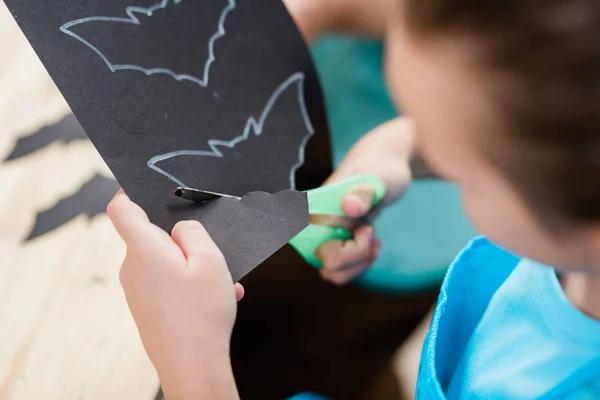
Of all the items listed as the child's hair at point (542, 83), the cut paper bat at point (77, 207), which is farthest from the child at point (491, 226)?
the cut paper bat at point (77, 207)

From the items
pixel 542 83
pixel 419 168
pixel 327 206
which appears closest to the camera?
pixel 542 83

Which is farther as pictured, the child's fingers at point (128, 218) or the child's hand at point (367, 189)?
the child's hand at point (367, 189)

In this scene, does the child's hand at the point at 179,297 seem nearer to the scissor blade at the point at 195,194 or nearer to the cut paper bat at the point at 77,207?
the scissor blade at the point at 195,194

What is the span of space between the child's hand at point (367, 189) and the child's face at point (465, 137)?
18 centimetres

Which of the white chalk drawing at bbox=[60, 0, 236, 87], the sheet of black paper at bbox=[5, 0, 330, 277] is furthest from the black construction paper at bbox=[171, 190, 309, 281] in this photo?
the white chalk drawing at bbox=[60, 0, 236, 87]

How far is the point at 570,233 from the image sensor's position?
302 mm

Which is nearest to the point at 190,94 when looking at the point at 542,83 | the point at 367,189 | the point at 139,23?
the point at 139,23

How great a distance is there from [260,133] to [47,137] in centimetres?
22

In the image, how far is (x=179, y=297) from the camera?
0.39 metres

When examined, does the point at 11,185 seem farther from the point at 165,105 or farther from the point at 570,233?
the point at 570,233

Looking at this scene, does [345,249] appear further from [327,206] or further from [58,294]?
[58,294]

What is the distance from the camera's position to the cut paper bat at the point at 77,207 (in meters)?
0.52

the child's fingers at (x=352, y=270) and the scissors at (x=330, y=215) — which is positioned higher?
the scissors at (x=330, y=215)

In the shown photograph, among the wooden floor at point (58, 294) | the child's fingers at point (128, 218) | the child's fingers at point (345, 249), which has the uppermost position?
the child's fingers at point (128, 218)
